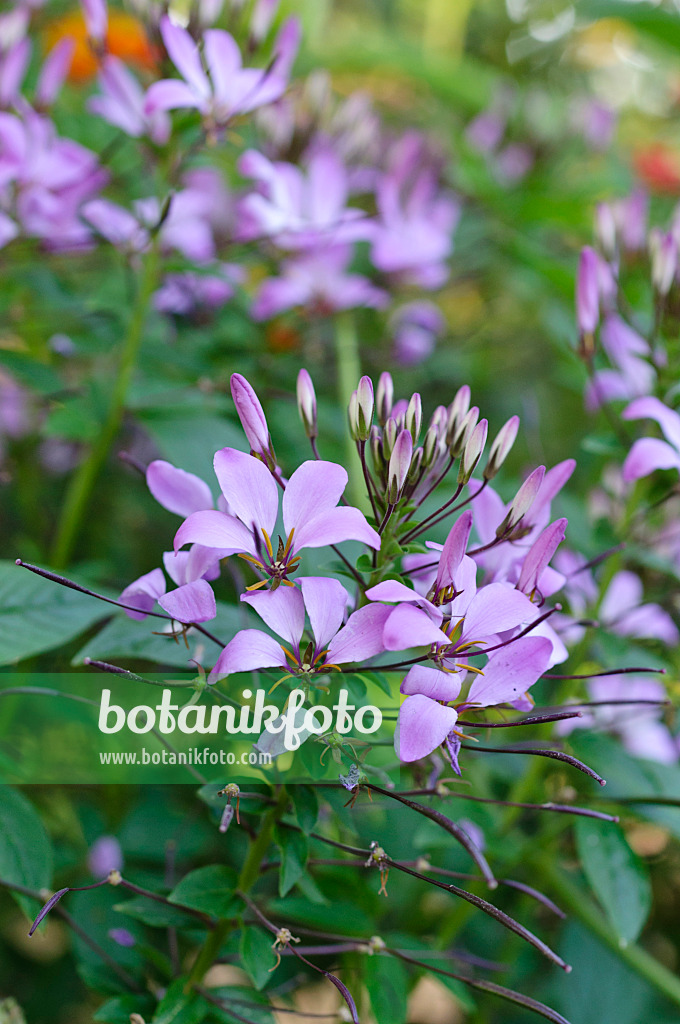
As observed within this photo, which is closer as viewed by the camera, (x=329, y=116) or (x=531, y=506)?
(x=531, y=506)

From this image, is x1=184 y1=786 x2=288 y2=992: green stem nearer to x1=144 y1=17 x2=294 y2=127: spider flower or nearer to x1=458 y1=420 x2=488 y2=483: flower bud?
x1=458 y1=420 x2=488 y2=483: flower bud

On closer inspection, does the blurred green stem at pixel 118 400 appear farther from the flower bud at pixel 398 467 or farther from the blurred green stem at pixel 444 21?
the blurred green stem at pixel 444 21

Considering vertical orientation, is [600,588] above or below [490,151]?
below

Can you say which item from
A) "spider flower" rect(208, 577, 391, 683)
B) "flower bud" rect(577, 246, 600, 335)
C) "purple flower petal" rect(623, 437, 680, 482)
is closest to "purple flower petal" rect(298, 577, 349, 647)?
"spider flower" rect(208, 577, 391, 683)

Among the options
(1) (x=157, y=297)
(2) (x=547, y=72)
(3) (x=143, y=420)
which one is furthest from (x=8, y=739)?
(2) (x=547, y=72)

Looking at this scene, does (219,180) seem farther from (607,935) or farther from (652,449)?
(607,935)

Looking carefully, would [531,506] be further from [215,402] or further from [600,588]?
[215,402]

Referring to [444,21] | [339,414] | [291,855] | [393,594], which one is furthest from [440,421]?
[444,21]
